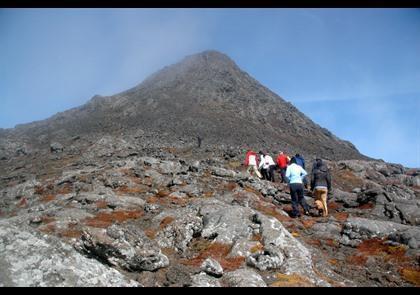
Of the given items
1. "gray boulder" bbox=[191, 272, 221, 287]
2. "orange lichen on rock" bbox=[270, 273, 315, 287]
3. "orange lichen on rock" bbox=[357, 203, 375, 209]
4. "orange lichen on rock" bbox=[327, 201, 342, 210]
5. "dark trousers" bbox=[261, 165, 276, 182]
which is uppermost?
"dark trousers" bbox=[261, 165, 276, 182]

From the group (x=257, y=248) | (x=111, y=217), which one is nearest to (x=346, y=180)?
(x=111, y=217)

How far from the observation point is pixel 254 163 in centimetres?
3158

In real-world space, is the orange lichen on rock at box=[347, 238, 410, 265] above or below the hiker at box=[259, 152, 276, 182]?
below

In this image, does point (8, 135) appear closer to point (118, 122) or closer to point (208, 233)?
point (118, 122)

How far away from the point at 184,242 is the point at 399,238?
8.93m

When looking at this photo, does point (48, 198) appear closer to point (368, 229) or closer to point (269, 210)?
point (269, 210)

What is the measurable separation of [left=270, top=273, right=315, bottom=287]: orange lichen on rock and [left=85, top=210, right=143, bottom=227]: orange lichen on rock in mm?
8535

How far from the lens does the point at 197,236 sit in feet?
49.8

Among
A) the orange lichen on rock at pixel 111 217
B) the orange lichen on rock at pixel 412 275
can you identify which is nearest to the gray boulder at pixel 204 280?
the orange lichen on rock at pixel 412 275

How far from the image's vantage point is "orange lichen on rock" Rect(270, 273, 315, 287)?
10284 millimetres

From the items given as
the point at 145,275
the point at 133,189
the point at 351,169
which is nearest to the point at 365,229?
the point at 145,275

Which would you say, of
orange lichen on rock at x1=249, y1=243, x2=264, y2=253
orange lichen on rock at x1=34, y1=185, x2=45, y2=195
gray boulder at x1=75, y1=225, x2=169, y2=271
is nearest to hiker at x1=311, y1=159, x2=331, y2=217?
orange lichen on rock at x1=249, y1=243, x2=264, y2=253

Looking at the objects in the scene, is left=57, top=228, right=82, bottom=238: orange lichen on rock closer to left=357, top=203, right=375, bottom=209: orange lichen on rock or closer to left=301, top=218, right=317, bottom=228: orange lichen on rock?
left=301, top=218, right=317, bottom=228: orange lichen on rock

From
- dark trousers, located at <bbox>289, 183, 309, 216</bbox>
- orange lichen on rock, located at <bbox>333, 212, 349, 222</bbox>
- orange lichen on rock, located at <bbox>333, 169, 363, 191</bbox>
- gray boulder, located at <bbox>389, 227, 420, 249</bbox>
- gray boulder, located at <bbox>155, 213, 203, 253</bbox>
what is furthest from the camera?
orange lichen on rock, located at <bbox>333, 169, 363, 191</bbox>
